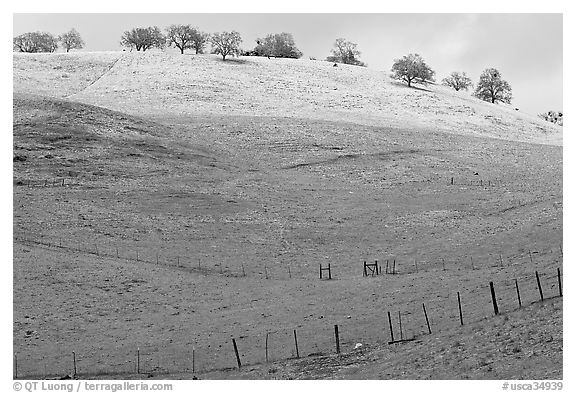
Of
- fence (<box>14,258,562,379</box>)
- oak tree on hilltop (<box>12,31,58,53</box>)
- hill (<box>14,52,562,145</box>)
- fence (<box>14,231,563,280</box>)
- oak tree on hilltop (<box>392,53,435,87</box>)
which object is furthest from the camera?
oak tree on hilltop (<box>12,31,58,53</box>)

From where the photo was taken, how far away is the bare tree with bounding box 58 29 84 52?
494 feet

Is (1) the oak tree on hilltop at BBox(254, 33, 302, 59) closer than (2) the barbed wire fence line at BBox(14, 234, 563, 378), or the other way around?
(2) the barbed wire fence line at BBox(14, 234, 563, 378)

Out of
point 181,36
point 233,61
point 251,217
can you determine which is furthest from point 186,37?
point 251,217

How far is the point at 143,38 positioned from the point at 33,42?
2163cm

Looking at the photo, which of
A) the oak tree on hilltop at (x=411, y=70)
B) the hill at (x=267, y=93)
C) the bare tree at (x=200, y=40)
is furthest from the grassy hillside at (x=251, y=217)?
the bare tree at (x=200, y=40)

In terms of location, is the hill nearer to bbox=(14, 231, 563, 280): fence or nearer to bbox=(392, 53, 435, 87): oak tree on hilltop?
bbox=(392, 53, 435, 87): oak tree on hilltop

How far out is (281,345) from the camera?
29.3m

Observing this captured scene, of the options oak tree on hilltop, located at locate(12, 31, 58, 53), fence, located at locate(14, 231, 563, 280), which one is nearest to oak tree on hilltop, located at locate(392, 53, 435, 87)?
oak tree on hilltop, located at locate(12, 31, 58, 53)

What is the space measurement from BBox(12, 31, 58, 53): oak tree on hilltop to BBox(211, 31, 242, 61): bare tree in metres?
35.9

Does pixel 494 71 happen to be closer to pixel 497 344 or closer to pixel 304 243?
pixel 304 243

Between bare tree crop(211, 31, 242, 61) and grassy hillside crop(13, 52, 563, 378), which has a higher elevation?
bare tree crop(211, 31, 242, 61)

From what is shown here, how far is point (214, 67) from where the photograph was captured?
114 metres

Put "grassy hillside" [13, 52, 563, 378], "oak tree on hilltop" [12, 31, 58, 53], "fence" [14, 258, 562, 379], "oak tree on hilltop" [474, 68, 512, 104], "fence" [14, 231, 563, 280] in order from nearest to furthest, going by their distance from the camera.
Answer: "fence" [14, 258, 562, 379] < "grassy hillside" [13, 52, 563, 378] < "fence" [14, 231, 563, 280] < "oak tree on hilltop" [474, 68, 512, 104] < "oak tree on hilltop" [12, 31, 58, 53]

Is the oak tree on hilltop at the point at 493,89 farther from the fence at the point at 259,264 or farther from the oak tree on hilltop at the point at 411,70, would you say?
the fence at the point at 259,264
